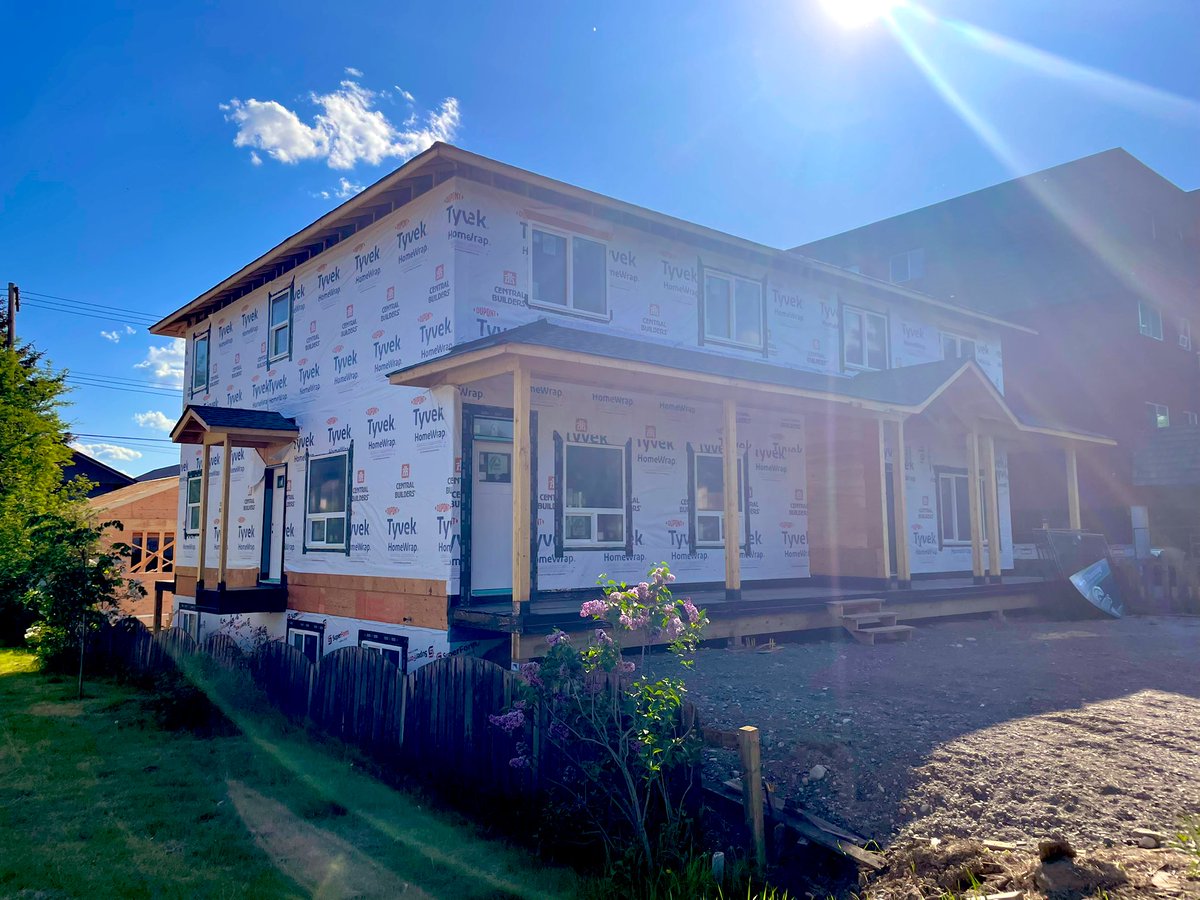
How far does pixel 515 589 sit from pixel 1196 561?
15.8 m

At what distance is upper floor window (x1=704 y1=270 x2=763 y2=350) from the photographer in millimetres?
13891

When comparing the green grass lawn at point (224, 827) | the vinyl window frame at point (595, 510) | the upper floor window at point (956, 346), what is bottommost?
the green grass lawn at point (224, 827)

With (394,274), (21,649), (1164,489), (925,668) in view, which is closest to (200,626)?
(21,649)

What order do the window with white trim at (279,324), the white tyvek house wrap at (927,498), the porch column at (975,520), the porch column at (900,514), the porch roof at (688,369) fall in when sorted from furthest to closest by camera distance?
1. the white tyvek house wrap at (927,498)
2. the porch column at (975,520)
3. the window with white trim at (279,324)
4. the porch column at (900,514)
5. the porch roof at (688,369)

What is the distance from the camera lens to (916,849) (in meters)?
4.56

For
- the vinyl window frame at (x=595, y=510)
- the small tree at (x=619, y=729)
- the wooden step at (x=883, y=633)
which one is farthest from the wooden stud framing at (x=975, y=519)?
the small tree at (x=619, y=729)

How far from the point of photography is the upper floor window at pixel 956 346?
1881 centimetres

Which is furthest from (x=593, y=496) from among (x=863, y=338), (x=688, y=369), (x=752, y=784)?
(x=863, y=338)

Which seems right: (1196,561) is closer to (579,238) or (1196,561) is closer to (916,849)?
(579,238)

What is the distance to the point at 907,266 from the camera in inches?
1145

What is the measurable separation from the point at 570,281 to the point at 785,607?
552cm

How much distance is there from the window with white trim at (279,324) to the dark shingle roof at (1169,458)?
22.3 metres

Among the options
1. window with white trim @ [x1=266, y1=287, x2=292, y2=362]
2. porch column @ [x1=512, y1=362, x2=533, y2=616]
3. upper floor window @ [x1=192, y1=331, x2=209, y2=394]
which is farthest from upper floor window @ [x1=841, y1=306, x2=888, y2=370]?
upper floor window @ [x1=192, y1=331, x2=209, y2=394]

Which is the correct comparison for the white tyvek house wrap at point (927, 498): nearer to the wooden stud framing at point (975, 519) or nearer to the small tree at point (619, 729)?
the wooden stud framing at point (975, 519)
